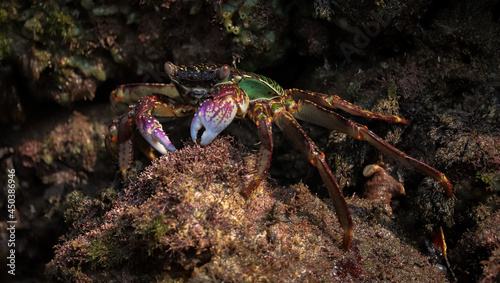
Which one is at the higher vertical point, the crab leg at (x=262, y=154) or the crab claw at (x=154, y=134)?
the crab leg at (x=262, y=154)

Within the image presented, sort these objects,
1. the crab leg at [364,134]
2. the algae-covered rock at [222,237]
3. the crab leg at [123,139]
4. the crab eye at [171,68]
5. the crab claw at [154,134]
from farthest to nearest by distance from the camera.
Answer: the crab leg at [123,139] < the crab eye at [171,68] < the crab claw at [154,134] < the crab leg at [364,134] < the algae-covered rock at [222,237]

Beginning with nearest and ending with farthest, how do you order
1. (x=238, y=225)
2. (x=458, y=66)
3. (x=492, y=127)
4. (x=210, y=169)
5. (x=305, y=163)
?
(x=238, y=225)
(x=210, y=169)
(x=492, y=127)
(x=458, y=66)
(x=305, y=163)

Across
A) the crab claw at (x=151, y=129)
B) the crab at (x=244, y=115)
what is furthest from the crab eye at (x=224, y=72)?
the crab claw at (x=151, y=129)

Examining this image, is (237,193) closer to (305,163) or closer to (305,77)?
(305,163)

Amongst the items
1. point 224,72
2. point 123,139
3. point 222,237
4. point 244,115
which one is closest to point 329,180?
point 222,237

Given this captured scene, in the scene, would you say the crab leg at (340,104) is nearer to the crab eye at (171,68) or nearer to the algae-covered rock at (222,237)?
the algae-covered rock at (222,237)

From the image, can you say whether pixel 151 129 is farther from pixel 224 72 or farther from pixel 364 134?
pixel 364 134

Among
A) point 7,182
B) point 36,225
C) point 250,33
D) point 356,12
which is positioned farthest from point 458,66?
point 7,182
